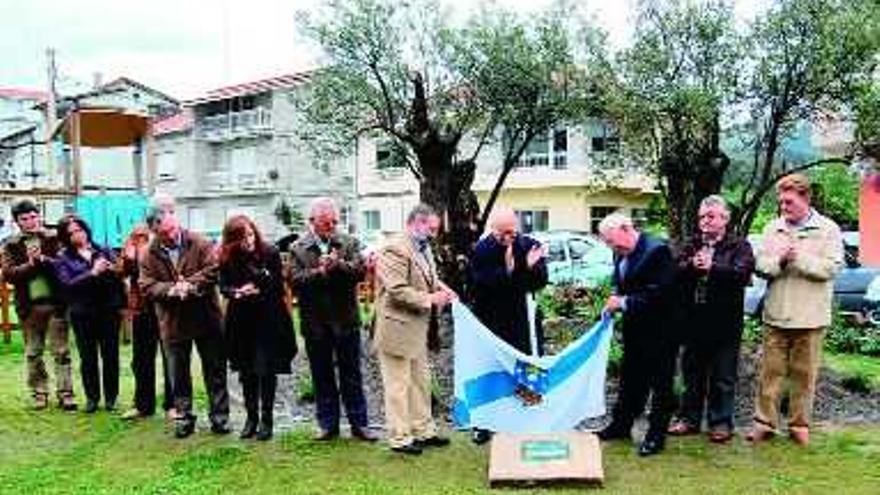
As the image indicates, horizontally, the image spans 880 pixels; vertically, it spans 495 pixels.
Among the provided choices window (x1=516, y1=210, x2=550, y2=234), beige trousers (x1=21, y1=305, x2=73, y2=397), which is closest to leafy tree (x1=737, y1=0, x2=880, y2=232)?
beige trousers (x1=21, y1=305, x2=73, y2=397)

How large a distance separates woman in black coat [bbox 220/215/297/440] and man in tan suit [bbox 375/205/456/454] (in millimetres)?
856

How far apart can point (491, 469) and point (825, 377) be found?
17.8 feet

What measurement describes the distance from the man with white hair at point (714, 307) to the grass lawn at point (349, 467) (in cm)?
37

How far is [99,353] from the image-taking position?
1038cm

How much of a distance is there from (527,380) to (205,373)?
103 inches

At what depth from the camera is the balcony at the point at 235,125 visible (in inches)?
1977

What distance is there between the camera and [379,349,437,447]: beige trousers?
328 inches

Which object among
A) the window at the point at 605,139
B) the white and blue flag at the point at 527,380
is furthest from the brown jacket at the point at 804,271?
the window at the point at 605,139

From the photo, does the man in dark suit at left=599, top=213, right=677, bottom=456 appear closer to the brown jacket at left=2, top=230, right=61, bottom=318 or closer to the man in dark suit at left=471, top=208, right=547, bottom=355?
the man in dark suit at left=471, top=208, right=547, bottom=355

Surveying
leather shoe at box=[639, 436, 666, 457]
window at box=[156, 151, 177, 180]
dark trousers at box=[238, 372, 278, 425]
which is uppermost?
window at box=[156, 151, 177, 180]

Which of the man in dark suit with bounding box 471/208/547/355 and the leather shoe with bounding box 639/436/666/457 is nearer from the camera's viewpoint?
the leather shoe with bounding box 639/436/666/457

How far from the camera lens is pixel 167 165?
55625 millimetres

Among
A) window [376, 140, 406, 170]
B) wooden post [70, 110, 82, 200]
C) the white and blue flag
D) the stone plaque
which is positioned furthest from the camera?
Answer: wooden post [70, 110, 82, 200]

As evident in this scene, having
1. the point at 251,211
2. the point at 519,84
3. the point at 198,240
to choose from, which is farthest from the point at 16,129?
the point at 198,240
